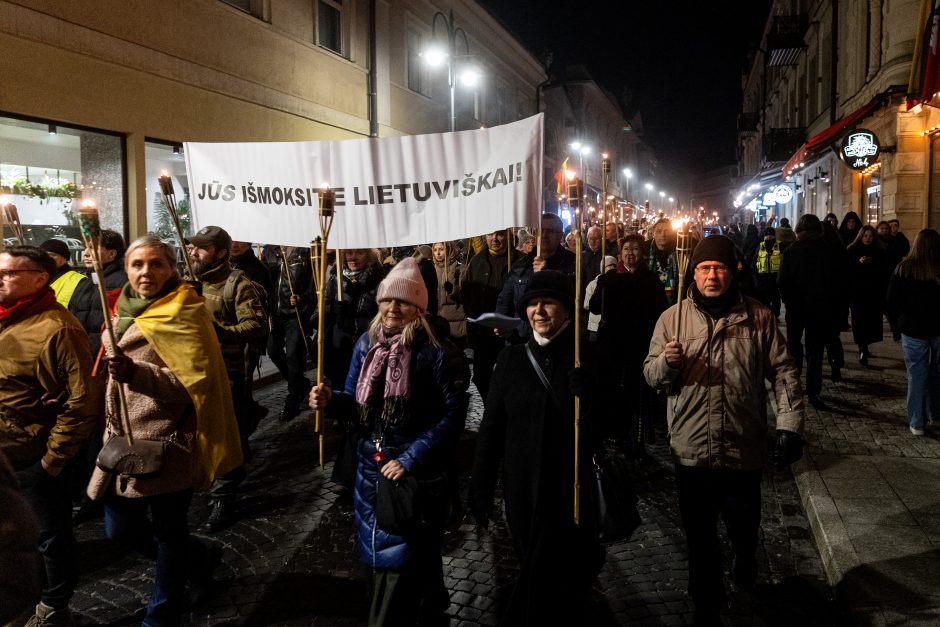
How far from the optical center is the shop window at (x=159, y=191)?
1114 centimetres

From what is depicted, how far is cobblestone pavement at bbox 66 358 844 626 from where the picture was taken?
3707 mm

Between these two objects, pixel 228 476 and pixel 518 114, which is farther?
pixel 518 114

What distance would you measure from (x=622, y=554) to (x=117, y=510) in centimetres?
295

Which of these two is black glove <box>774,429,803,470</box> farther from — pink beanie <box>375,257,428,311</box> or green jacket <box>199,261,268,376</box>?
green jacket <box>199,261,268,376</box>

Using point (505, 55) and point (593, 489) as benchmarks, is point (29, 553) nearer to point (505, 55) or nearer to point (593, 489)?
point (593, 489)

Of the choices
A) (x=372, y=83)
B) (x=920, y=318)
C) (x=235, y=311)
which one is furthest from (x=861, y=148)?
(x=235, y=311)

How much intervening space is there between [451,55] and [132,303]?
14055 mm

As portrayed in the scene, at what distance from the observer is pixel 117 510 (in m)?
3.37

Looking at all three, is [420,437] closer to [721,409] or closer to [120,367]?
[120,367]

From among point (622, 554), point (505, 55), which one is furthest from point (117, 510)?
point (505, 55)

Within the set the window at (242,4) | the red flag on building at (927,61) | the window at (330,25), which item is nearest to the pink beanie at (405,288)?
the red flag on building at (927,61)

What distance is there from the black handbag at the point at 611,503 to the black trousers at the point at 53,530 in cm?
258

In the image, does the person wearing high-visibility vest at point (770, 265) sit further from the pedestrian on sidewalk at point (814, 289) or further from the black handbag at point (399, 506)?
the black handbag at point (399, 506)

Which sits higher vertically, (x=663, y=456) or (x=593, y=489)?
(x=593, y=489)
